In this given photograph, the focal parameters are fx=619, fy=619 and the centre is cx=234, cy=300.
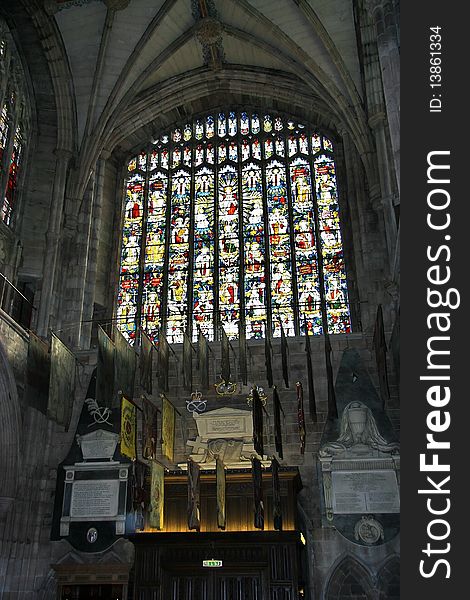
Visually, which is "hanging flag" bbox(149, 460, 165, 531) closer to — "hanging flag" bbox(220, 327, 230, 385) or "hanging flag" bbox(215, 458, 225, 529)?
"hanging flag" bbox(215, 458, 225, 529)

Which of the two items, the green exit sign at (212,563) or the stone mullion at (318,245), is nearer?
the green exit sign at (212,563)

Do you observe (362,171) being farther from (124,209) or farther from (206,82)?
(124,209)

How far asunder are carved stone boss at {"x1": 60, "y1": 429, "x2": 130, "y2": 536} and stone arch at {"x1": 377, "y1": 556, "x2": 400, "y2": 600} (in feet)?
16.9

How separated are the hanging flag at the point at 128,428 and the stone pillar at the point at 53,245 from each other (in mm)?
3222

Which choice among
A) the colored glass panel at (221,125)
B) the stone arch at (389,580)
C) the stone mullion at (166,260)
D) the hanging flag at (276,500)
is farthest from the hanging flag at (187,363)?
the colored glass panel at (221,125)

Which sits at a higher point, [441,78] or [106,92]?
[106,92]

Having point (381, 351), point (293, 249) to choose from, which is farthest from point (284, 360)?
point (293, 249)

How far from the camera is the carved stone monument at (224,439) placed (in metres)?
12.7

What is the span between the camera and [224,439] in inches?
519

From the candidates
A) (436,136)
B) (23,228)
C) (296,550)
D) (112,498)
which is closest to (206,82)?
(23,228)

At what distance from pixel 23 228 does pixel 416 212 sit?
41.5 feet

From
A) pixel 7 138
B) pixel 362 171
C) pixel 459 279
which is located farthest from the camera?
pixel 362 171

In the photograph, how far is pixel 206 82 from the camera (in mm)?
18656

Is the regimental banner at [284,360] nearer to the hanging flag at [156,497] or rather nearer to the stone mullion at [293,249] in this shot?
the stone mullion at [293,249]
